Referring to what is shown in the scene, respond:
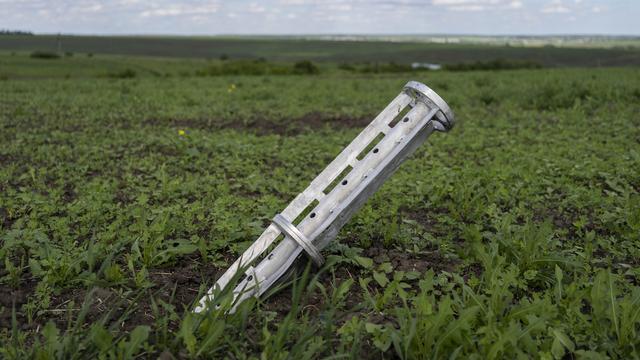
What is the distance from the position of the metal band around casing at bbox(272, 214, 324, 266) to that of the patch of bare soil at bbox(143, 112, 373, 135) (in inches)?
221

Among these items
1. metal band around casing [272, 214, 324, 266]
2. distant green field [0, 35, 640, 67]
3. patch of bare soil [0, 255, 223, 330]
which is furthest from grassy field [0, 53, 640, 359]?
distant green field [0, 35, 640, 67]

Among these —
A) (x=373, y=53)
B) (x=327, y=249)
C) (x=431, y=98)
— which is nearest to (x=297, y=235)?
(x=327, y=249)

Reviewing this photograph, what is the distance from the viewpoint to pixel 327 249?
3398mm

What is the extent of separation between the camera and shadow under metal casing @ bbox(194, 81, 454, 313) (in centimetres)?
271

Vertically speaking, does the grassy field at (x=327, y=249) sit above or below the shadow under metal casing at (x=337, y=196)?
below

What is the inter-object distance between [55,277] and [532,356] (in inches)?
99.6

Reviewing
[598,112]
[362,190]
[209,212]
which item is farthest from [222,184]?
[598,112]

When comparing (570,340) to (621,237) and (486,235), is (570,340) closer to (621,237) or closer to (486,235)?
(486,235)

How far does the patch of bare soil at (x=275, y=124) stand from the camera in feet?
28.3

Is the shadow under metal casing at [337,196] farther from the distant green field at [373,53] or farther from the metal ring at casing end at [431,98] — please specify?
the distant green field at [373,53]

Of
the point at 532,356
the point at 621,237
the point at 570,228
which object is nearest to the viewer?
the point at 532,356

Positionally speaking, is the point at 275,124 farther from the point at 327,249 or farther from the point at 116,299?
the point at 116,299

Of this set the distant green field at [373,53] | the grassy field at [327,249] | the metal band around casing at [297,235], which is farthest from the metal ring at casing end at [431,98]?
the distant green field at [373,53]

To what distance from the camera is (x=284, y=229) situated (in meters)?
2.70
